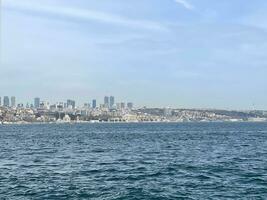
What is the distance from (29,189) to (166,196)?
9.24 m

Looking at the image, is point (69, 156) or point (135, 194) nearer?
point (135, 194)

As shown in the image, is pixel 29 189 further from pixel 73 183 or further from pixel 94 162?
pixel 94 162

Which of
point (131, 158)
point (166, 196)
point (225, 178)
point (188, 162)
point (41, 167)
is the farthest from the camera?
point (131, 158)

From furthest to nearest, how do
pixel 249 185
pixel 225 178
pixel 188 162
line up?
1. pixel 188 162
2. pixel 225 178
3. pixel 249 185

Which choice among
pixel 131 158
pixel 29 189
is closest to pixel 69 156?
pixel 131 158

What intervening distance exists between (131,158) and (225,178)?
20.9m

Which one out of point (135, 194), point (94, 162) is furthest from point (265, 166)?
point (135, 194)

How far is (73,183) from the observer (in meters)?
40.5

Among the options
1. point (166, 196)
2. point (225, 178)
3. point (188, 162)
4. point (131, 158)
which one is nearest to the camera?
point (166, 196)

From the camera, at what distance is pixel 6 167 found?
53.0m

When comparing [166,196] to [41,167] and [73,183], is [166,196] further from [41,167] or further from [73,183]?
[41,167]

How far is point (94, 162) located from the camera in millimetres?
57656

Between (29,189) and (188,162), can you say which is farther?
(188,162)

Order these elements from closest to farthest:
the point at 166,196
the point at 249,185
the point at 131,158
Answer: the point at 166,196, the point at 249,185, the point at 131,158
